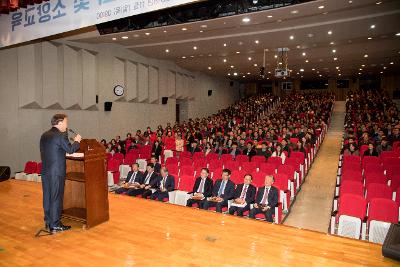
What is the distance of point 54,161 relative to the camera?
3215 millimetres

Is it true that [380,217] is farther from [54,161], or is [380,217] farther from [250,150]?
[250,150]

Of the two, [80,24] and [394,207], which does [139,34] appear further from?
[394,207]

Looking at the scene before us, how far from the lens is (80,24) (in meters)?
4.38

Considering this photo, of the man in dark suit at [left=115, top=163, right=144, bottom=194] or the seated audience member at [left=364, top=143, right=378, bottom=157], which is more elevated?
the seated audience member at [left=364, top=143, right=378, bottom=157]

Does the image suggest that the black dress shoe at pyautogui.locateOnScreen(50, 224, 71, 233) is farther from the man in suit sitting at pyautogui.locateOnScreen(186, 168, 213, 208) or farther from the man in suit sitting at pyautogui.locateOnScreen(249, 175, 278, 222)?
the man in suit sitting at pyautogui.locateOnScreen(249, 175, 278, 222)

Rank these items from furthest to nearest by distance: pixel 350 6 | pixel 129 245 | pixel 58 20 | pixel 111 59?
pixel 111 59 < pixel 350 6 < pixel 58 20 < pixel 129 245

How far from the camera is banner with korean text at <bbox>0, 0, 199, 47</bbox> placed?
3.87m

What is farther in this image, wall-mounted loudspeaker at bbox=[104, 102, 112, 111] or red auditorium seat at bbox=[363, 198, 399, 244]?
wall-mounted loudspeaker at bbox=[104, 102, 112, 111]

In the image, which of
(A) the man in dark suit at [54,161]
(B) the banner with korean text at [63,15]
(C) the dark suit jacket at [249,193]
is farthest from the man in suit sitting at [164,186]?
(B) the banner with korean text at [63,15]

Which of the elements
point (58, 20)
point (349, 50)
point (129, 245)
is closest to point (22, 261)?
point (129, 245)

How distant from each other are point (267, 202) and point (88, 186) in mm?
3274

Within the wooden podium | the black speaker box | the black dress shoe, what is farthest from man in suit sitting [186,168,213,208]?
the black speaker box

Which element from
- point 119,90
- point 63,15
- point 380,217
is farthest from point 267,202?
point 119,90

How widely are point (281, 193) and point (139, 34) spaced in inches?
319
